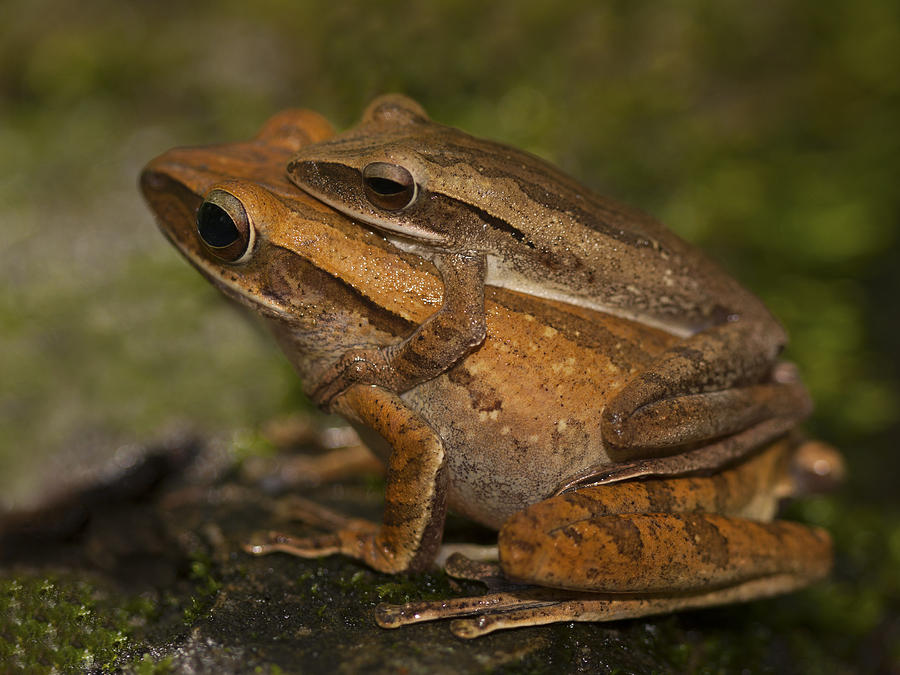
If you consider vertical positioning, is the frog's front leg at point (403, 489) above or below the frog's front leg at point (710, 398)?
below

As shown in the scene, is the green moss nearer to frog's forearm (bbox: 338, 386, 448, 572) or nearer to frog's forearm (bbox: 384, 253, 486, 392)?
frog's forearm (bbox: 338, 386, 448, 572)

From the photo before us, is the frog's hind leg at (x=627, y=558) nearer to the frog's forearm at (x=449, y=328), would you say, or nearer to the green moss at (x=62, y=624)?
the frog's forearm at (x=449, y=328)

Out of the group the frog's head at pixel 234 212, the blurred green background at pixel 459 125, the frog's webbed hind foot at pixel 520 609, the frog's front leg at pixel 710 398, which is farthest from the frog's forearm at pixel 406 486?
the blurred green background at pixel 459 125

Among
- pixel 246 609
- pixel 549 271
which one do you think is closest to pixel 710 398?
pixel 549 271

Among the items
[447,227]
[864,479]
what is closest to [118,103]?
[447,227]

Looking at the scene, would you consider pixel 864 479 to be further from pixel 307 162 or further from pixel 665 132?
pixel 307 162

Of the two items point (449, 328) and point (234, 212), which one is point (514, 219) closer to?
point (449, 328)
